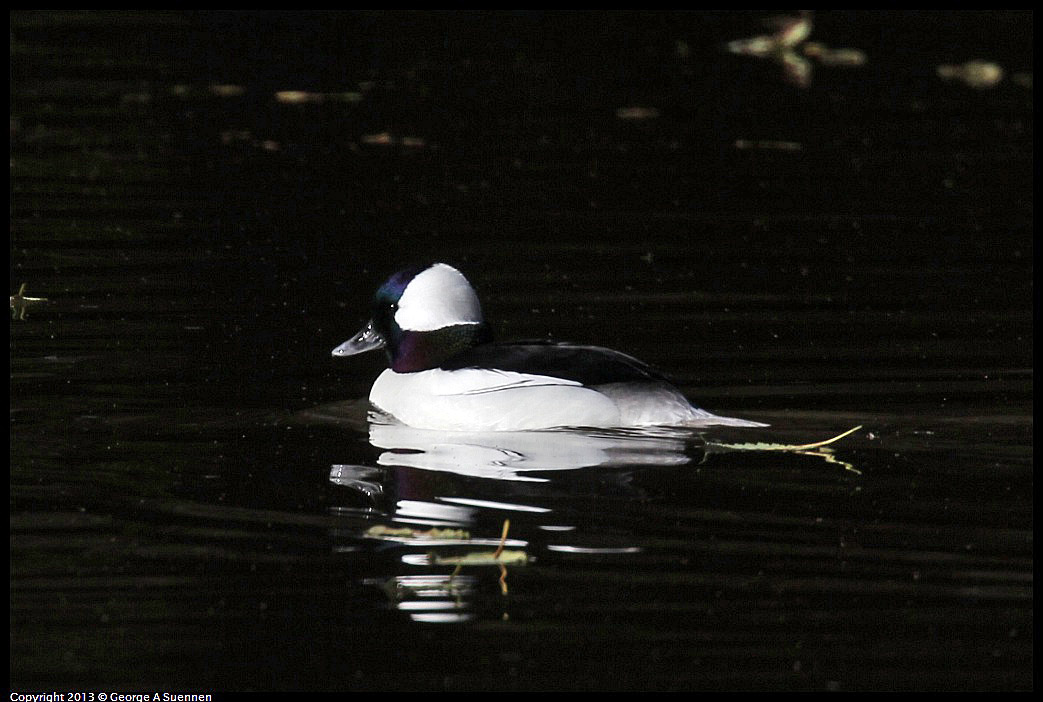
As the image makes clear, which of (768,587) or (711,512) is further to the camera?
(711,512)

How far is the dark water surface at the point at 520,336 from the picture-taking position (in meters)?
7.12

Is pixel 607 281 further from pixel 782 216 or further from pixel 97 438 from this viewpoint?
pixel 97 438

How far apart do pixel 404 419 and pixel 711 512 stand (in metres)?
2.42

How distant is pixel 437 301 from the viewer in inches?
422

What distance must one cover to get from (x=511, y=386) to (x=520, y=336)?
2.14 m

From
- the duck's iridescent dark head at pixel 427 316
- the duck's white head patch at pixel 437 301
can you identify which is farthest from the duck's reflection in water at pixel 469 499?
the duck's white head patch at pixel 437 301

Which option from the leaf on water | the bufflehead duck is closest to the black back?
the bufflehead duck

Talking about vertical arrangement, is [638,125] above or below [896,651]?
above

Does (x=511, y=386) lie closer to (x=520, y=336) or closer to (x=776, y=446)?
(x=776, y=446)

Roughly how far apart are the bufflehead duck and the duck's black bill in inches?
14.8

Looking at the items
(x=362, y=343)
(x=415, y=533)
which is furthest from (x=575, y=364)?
(x=415, y=533)

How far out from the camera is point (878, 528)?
8.30 m

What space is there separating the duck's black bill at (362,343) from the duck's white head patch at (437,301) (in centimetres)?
29

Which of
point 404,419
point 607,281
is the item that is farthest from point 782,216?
point 404,419
